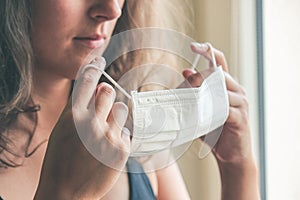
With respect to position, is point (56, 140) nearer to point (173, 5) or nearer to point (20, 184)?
point (20, 184)

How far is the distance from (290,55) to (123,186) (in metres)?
0.38

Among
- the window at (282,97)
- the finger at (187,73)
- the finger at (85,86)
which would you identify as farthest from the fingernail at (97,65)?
the window at (282,97)

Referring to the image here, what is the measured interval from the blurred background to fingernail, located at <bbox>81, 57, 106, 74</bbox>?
0.69 ft

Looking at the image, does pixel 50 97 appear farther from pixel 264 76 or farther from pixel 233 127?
pixel 264 76

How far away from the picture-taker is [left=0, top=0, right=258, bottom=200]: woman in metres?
0.57

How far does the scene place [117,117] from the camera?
1.94 feet

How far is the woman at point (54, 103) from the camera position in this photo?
573mm

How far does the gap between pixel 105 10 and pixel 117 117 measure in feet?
0.49

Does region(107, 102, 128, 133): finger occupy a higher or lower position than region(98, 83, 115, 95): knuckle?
lower

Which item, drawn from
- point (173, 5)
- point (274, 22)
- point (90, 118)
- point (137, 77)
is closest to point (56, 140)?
point (90, 118)

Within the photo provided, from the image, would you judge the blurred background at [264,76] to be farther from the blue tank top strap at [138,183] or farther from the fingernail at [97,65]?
the fingernail at [97,65]

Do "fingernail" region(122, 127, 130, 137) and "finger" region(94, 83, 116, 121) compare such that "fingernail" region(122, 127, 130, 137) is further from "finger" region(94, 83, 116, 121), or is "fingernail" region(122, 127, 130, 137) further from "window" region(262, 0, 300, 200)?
"window" region(262, 0, 300, 200)

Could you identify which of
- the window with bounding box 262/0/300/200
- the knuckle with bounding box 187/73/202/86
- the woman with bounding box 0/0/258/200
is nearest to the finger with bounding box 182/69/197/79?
the knuckle with bounding box 187/73/202/86

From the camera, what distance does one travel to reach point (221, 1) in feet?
2.75
